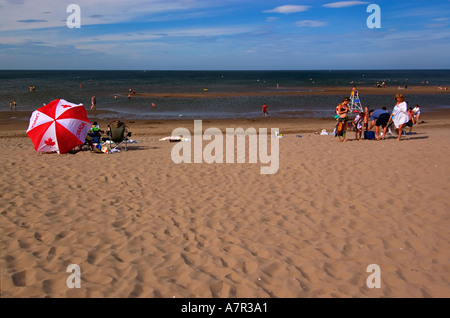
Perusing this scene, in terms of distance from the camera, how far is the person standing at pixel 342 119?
41.1 ft

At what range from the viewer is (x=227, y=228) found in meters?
5.71

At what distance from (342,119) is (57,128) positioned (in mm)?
9384

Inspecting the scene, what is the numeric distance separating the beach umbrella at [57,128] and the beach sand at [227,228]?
81 cm

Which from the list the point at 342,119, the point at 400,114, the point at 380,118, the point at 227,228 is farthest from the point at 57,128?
the point at 400,114

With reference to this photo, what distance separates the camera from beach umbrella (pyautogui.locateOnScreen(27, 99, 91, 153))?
1037cm

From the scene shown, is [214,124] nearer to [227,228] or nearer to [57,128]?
[57,128]

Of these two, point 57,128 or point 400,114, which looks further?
point 400,114

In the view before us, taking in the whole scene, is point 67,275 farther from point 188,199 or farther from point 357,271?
point 357,271

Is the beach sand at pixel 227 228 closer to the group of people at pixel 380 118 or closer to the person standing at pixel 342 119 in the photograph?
the group of people at pixel 380 118

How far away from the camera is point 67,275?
4254 millimetres

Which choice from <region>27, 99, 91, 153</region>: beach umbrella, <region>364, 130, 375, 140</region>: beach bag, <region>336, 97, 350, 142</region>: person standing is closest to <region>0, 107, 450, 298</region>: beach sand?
<region>27, 99, 91, 153</region>: beach umbrella

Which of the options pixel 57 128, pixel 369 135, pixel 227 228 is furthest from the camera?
pixel 369 135

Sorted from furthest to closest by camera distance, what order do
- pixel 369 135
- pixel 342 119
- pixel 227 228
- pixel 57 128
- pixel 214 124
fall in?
pixel 214 124
pixel 369 135
pixel 342 119
pixel 57 128
pixel 227 228
